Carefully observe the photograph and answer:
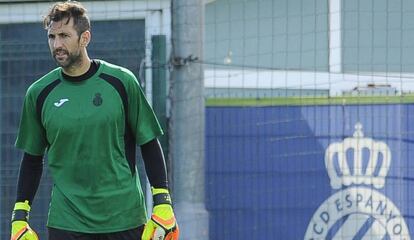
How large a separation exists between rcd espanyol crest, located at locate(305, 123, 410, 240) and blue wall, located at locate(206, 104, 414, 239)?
0.15 feet

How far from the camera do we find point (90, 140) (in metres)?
5.67

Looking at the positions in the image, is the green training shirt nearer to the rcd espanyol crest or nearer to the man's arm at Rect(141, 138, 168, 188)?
the man's arm at Rect(141, 138, 168, 188)

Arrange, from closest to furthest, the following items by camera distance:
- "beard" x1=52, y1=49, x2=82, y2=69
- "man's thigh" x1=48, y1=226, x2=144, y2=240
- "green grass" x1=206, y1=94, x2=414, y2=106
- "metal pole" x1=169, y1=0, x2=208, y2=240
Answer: "beard" x1=52, y1=49, x2=82, y2=69 < "man's thigh" x1=48, y1=226, x2=144, y2=240 < "metal pole" x1=169, y1=0, x2=208, y2=240 < "green grass" x1=206, y1=94, x2=414, y2=106

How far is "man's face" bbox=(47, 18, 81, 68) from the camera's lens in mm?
5660

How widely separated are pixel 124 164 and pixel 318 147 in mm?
2651

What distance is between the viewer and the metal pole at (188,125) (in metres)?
7.88

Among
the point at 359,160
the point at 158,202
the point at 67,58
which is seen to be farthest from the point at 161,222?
the point at 359,160

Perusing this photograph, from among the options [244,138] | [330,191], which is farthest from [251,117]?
[330,191]

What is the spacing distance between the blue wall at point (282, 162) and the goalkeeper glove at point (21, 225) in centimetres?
251

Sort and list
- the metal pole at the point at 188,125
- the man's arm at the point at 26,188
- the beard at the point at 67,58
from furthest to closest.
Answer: the metal pole at the point at 188,125
the man's arm at the point at 26,188
the beard at the point at 67,58

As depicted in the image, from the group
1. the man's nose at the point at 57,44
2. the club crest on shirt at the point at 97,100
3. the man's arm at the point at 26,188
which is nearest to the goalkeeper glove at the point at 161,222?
the club crest on shirt at the point at 97,100

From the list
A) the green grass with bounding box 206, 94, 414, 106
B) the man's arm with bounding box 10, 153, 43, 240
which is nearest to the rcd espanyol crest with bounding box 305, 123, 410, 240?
the green grass with bounding box 206, 94, 414, 106

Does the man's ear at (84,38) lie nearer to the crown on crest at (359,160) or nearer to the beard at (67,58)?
the beard at (67,58)

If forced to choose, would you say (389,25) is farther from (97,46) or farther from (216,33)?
(97,46)
